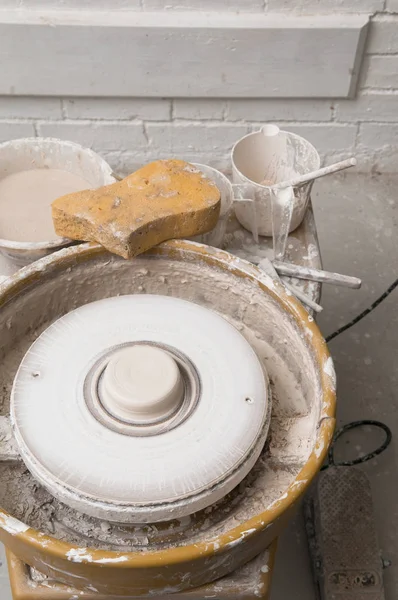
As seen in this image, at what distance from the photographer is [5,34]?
201 centimetres

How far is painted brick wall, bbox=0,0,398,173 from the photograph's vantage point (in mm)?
2242

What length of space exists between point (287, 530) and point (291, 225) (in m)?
0.77

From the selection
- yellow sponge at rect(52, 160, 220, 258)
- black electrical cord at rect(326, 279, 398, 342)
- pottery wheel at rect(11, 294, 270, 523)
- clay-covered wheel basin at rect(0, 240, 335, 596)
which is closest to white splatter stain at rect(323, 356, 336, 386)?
clay-covered wheel basin at rect(0, 240, 335, 596)

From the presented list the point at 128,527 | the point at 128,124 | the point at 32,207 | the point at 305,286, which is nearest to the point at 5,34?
the point at 128,124

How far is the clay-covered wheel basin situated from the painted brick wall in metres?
1.13

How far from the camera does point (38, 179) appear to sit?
151 centimetres

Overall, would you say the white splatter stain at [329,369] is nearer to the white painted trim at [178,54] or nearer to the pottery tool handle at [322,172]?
the pottery tool handle at [322,172]

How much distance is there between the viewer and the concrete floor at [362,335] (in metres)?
1.58

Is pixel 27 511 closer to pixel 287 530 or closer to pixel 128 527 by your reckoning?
pixel 128 527

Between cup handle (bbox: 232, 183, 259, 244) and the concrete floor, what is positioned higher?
cup handle (bbox: 232, 183, 259, 244)

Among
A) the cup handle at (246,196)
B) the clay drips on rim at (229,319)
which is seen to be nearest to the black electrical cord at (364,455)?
the clay drips on rim at (229,319)

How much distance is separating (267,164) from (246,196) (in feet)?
0.88

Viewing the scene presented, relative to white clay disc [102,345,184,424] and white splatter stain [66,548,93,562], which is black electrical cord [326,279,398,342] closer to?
white clay disc [102,345,184,424]

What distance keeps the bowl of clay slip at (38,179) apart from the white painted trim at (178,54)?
2.26 feet
